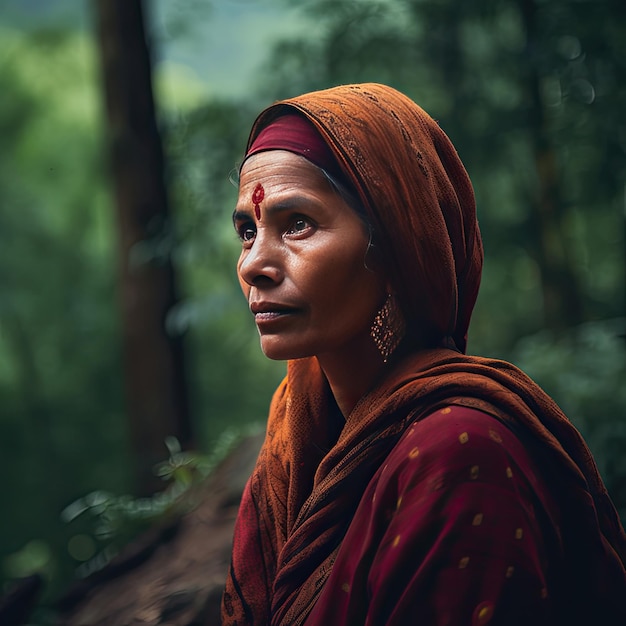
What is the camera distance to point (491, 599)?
1.51 m

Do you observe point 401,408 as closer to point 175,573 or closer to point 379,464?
point 379,464

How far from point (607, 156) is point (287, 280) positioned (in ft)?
13.3

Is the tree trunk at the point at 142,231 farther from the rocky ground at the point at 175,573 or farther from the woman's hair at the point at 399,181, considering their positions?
the woman's hair at the point at 399,181

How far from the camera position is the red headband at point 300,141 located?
1.82 metres

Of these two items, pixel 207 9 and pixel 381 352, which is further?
pixel 207 9

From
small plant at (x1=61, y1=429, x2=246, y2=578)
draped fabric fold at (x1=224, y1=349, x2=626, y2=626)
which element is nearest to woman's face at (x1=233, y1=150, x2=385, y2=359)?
draped fabric fold at (x1=224, y1=349, x2=626, y2=626)

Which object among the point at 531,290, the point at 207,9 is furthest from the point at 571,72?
the point at 531,290

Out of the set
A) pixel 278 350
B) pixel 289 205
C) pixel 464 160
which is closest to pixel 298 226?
pixel 289 205

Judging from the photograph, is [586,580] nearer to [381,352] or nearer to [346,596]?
[346,596]

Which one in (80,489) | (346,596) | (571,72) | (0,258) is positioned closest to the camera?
(346,596)

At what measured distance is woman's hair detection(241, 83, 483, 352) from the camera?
1.76 meters

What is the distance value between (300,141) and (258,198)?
6.2 inches

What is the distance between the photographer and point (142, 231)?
233 inches

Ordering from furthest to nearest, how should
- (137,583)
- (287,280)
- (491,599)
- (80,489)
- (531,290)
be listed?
1. (80,489)
2. (531,290)
3. (137,583)
4. (287,280)
5. (491,599)
